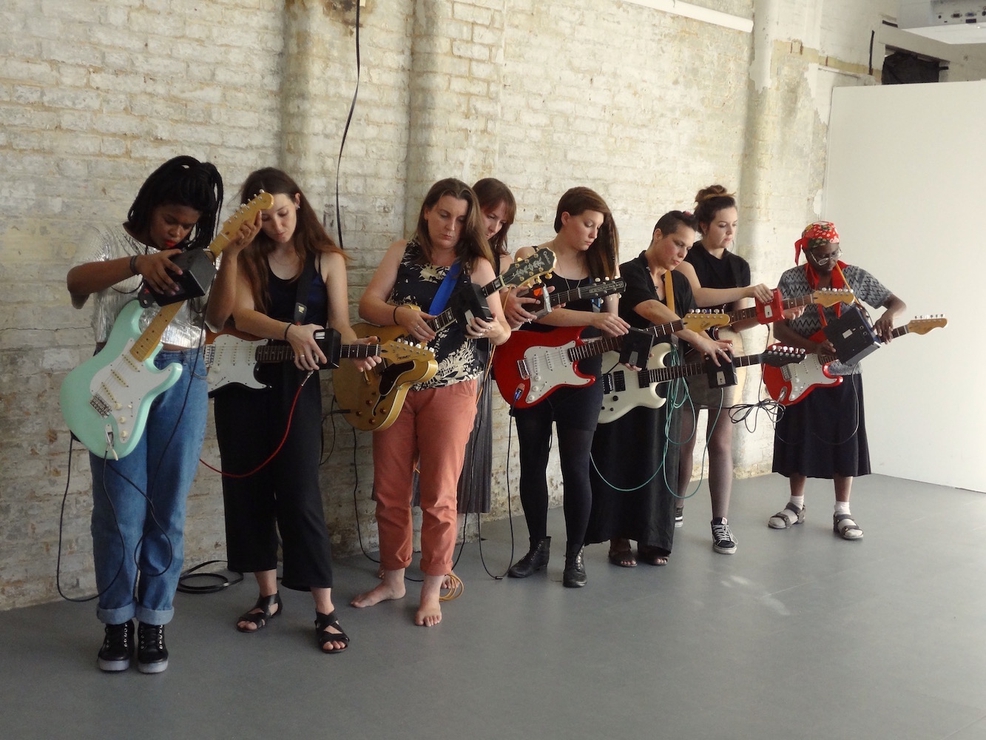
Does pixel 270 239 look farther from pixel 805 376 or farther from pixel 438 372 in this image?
pixel 805 376

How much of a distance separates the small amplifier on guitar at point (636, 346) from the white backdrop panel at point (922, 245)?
3412mm

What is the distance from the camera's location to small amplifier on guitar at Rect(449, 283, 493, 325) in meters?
3.86

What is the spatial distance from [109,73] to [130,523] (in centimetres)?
179

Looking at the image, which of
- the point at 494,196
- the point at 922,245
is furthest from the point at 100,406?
the point at 922,245

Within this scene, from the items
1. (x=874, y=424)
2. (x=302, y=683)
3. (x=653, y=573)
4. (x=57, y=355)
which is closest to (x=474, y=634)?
(x=302, y=683)

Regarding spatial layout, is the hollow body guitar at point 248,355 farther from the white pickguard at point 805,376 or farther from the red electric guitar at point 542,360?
the white pickguard at point 805,376

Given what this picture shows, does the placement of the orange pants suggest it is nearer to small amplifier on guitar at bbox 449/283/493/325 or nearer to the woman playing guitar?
small amplifier on guitar at bbox 449/283/493/325

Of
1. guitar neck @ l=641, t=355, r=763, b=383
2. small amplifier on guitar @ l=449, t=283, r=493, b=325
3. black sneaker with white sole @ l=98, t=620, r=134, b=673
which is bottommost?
black sneaker with white sole @ l=98, t=620, r=134, b=673

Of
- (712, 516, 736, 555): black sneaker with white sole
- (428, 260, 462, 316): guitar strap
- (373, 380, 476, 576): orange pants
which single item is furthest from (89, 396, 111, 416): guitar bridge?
(712, 516, 736, 555): black sneaker with white sole

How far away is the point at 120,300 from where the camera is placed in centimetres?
337

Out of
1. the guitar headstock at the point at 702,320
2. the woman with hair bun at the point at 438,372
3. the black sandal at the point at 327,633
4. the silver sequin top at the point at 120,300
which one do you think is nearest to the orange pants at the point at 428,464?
the woman with hair bun at the point at 438,372

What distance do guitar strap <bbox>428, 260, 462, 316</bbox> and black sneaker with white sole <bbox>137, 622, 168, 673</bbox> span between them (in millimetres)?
1482

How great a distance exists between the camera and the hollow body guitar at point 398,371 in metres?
3.93

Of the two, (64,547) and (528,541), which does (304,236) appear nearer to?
(64,547)
